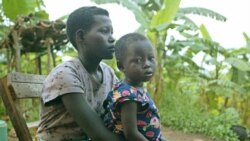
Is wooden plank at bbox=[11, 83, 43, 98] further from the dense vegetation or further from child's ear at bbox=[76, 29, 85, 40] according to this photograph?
the dense vegetation

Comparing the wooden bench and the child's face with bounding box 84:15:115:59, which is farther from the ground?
the child's face with bounding box 84:15:115:59

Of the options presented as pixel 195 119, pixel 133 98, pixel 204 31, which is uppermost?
pixel 204 31

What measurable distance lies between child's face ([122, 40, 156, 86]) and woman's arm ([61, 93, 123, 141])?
0.67ft

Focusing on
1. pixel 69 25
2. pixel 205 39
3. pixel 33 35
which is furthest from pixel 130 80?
pixel 205 39

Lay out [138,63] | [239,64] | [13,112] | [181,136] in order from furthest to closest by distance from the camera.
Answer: [239,64], [181,136], [13,112], [138,63]

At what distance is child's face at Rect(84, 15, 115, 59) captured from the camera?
1.52m

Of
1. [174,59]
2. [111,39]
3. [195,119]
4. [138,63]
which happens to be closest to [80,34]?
[111,39]

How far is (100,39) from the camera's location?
4.97 ft

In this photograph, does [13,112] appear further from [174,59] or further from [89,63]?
[174,59]

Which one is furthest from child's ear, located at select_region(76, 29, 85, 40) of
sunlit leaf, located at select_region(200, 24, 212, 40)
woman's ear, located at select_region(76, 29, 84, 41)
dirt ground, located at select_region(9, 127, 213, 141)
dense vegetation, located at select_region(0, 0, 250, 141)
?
sunlit leaf, located at select_region(200, 24, 212, 40)

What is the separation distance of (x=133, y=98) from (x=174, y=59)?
485cm

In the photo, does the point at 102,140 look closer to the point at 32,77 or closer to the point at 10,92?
the point at 10,92

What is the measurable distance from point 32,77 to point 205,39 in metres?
4.41

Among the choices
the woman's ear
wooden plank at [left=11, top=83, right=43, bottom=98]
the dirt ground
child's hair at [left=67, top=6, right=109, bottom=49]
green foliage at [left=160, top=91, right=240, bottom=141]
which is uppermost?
child's hair at [left=67, top=6, right=109, bottom=49]
